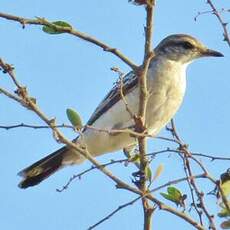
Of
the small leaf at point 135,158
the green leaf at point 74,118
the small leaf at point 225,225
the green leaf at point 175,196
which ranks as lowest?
the small leaf at point 225,225

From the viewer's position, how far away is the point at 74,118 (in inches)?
191

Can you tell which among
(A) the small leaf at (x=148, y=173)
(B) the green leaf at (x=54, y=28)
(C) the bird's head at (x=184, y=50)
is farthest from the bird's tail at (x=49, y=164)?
(B) the green leaf at (x=54, y=28)

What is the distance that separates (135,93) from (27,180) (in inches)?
52.5

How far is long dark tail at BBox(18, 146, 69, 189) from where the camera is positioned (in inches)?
308

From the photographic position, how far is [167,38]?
9.27m

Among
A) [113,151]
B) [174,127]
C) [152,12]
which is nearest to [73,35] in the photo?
[152,12]

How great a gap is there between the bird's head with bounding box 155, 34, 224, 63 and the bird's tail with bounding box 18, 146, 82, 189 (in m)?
A: 1.49

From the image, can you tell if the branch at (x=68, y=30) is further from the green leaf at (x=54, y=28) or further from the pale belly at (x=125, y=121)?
the pale belly at (x=125, y=121)

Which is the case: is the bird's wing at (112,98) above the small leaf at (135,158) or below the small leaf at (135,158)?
above

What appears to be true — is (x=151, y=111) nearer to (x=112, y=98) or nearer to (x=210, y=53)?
(x=112, y=98)

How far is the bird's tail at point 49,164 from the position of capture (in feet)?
26.1

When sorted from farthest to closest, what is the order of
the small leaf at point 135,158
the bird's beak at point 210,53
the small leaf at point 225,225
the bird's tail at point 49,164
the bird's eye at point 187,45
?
the bird's eye at point 187,45 → the bird's beak at point 210,53 → the bird's tail at point 49,164 → the small leaf at point 135,158 → the small leaf at point 225,225

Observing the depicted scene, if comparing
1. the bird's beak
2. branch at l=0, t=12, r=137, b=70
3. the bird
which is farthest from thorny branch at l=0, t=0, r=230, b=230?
the bird's beak

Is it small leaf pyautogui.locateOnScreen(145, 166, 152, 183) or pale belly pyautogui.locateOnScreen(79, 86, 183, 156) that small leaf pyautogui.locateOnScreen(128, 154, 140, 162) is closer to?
small leaf pyautogui.locateOnScreen(145, 166, 152, 183)
